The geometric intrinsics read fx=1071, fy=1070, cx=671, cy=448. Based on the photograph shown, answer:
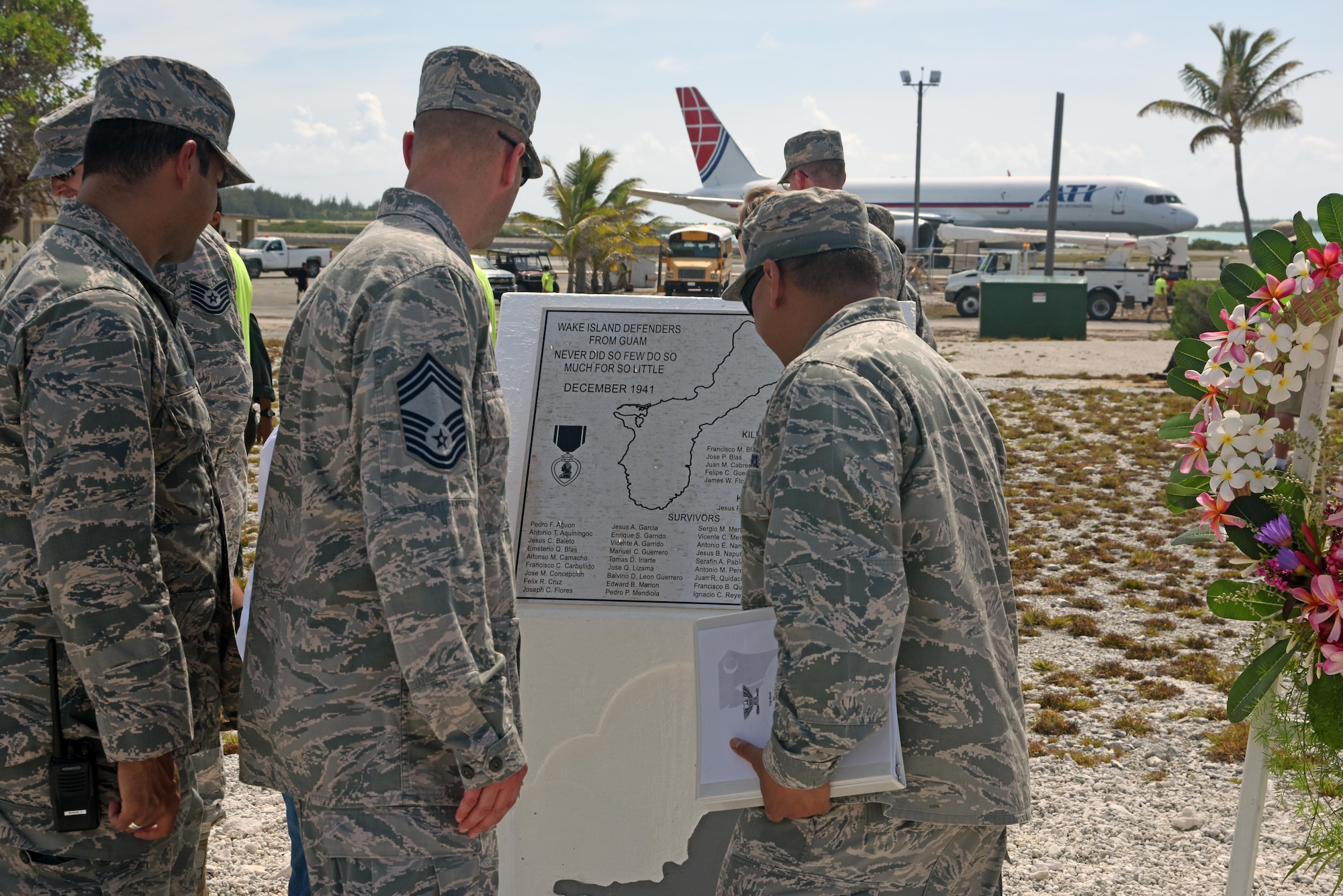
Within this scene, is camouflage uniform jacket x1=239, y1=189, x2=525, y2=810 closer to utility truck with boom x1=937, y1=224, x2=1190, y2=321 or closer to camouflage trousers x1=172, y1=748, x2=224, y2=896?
camouflage trousers x1=172, y1=748, x2=224, y2=896

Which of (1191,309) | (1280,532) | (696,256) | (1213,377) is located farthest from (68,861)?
(696,256)

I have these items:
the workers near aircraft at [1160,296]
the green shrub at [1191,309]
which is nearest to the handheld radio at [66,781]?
the green shrub at [1191,309]

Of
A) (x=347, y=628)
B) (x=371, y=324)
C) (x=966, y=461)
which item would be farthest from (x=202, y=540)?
(x=966, y=461)

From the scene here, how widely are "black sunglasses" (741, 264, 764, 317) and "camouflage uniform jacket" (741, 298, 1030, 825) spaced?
18 cm

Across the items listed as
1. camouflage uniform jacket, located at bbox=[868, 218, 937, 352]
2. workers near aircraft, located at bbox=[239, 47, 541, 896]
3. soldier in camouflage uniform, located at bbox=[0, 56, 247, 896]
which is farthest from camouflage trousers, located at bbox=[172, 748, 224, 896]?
camouflage uniform jacket, located at bbox=[868, 218, 937, 352]

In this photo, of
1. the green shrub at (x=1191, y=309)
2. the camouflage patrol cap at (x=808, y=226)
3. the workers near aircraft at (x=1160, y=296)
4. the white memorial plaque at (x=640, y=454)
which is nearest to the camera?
the camouflage patrol cap at (x=808, y=226)

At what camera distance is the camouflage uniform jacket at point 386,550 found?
5.06 ft

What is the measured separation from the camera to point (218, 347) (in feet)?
9.80

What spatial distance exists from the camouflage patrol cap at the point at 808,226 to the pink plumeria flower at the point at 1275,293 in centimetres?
91

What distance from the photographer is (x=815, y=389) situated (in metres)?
1.57

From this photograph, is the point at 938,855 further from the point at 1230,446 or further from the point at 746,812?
the point at 1230,446

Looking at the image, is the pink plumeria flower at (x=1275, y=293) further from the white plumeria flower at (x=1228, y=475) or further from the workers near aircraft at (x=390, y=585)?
the workers near aircraft at (x=390, y=585)

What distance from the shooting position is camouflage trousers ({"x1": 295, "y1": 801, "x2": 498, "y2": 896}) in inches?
63.5

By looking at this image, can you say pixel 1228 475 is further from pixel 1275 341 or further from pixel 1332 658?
pixel 1332 658
